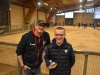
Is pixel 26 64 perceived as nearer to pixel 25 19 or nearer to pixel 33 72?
pixel 33 72

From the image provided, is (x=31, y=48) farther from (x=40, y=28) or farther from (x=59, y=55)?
(x=59, y=55)

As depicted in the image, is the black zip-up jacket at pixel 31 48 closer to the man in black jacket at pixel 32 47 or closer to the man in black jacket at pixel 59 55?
the man in black jacket at pixel 32 47

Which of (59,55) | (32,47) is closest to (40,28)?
(32,47)

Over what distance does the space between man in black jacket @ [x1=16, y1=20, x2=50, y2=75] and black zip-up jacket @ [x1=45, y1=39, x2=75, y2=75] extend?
0.77ft

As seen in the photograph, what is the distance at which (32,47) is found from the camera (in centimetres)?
180

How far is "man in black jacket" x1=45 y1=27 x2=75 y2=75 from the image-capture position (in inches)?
63.2

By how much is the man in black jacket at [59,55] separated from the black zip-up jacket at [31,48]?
0.23 metres

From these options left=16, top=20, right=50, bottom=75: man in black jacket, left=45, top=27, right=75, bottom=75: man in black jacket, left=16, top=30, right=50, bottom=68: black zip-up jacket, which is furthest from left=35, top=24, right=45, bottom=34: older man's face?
left=45, top=27, right=75, bottom=75: man in black jacket

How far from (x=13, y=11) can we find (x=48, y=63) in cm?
1835

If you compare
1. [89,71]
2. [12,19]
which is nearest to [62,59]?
[89,71]

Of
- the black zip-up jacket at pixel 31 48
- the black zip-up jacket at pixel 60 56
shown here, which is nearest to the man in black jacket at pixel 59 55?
the black zip-up jacket at pixel 60 56

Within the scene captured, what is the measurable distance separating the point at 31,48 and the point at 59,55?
0.44 m

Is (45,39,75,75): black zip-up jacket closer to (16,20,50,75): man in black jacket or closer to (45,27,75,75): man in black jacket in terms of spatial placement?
(45,27,75,75): man in black jacket

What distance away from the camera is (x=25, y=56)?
1.85 metres
